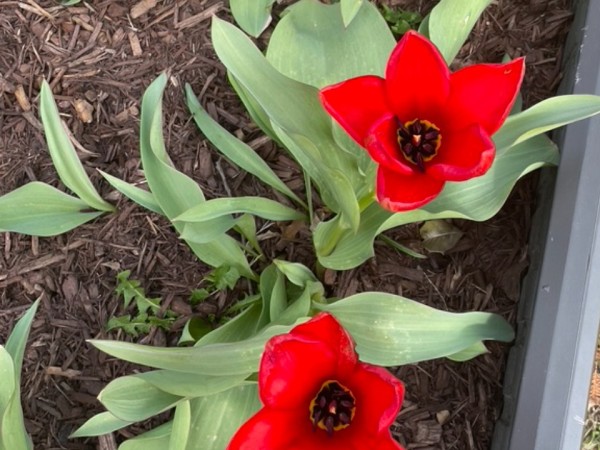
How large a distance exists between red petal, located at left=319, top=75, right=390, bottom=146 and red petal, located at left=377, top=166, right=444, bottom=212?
50 millimetres

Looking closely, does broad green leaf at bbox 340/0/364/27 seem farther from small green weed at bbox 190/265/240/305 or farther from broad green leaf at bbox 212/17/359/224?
small green weed at bbox 190/265/240/305

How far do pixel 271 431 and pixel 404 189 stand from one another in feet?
0.95

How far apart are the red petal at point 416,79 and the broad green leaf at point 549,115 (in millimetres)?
181

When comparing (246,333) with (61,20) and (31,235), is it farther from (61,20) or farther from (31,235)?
(61,20)

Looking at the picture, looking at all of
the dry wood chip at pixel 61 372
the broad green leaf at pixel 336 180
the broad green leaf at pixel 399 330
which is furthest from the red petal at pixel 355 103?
the dry wood chip at pixel 61 372

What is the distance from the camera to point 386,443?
0.72 m

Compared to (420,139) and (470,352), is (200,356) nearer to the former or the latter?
(420,139)

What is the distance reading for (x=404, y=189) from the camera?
75 centimetres

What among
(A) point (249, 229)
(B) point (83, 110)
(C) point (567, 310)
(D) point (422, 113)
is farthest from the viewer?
(B) point (83, 110)

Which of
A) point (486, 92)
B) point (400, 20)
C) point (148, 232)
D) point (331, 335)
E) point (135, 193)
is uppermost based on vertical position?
point (486, 92)

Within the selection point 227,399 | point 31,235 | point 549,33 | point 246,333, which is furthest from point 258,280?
point 549,33

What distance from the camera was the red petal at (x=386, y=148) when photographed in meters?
0.73

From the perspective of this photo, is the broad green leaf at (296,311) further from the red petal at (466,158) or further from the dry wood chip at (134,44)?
the dry wood chip at (134,44)

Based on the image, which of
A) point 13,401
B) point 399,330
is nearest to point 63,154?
point 13,401
